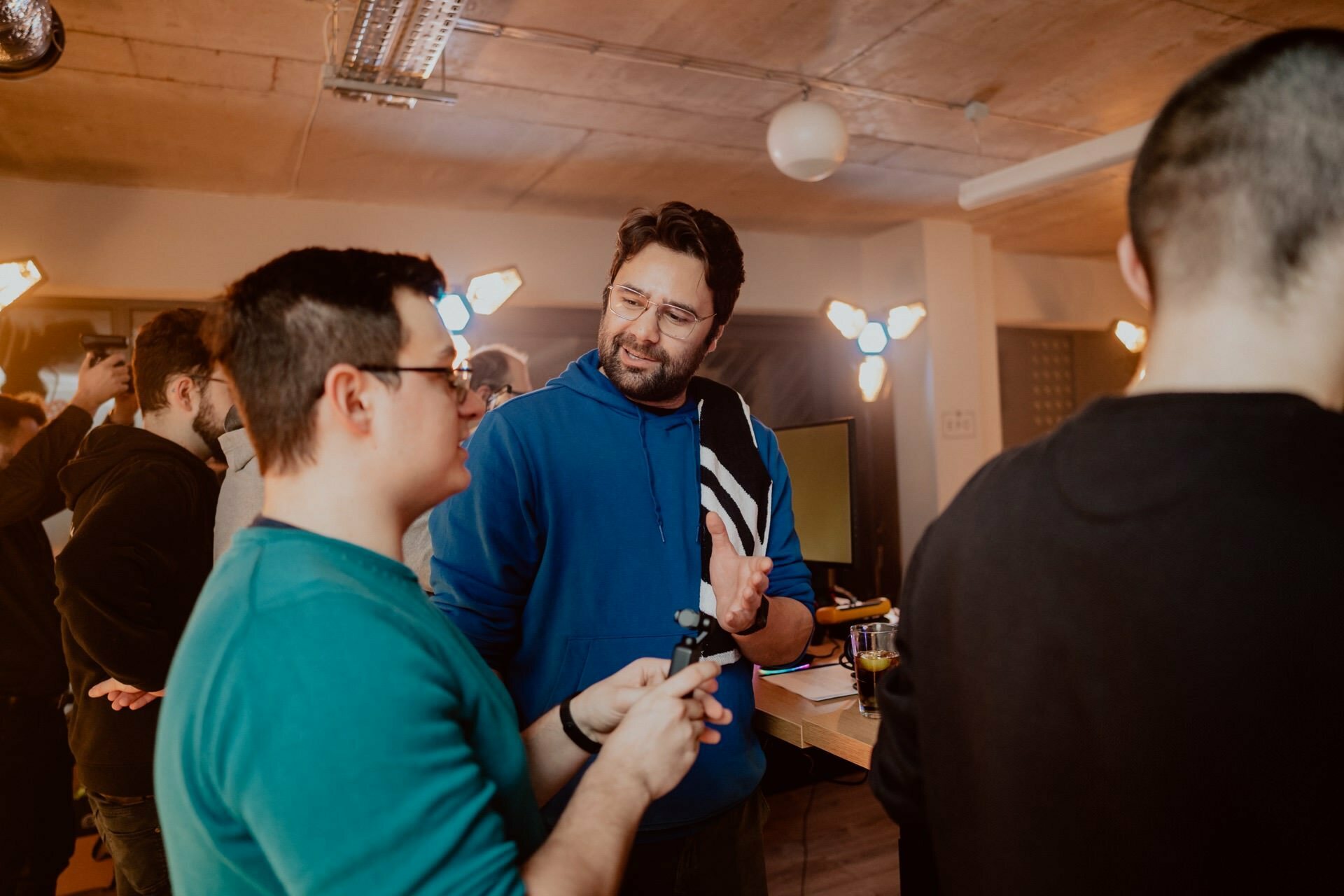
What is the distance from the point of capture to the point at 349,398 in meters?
0.85

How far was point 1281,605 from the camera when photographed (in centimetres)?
60

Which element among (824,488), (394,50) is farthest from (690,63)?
(824,488)

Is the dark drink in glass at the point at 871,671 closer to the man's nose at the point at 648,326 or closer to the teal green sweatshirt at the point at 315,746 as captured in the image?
the man's nose at the point at 648,326

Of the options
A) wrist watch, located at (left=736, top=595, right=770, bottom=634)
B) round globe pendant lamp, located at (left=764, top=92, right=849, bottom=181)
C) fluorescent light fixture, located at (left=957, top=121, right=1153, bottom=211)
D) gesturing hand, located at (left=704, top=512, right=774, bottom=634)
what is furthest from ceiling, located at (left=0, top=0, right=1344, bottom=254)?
wrist watch, located at (left=736, top=595, right=770, bottom=634)

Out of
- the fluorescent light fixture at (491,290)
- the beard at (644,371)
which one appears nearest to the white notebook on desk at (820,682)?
the beard at (644,371)

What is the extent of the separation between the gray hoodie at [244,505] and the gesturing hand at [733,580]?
762 mm

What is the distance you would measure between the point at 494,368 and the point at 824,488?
3.90ft

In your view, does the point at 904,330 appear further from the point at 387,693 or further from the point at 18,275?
the point at 387,693

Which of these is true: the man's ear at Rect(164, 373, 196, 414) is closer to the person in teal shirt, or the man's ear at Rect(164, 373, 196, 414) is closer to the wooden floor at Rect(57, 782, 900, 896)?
the person in teal shirt

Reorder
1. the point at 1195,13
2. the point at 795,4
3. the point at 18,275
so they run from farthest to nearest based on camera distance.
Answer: the point at 18,275
the point at 1195,13
the point at 795,4

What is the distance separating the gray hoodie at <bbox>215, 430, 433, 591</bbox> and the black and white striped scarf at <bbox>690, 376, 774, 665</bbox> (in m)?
0.71

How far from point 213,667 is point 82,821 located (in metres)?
4.11

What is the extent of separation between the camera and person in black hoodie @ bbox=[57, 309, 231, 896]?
1918 millimetres

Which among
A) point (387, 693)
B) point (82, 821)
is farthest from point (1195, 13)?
point (82, 821)
